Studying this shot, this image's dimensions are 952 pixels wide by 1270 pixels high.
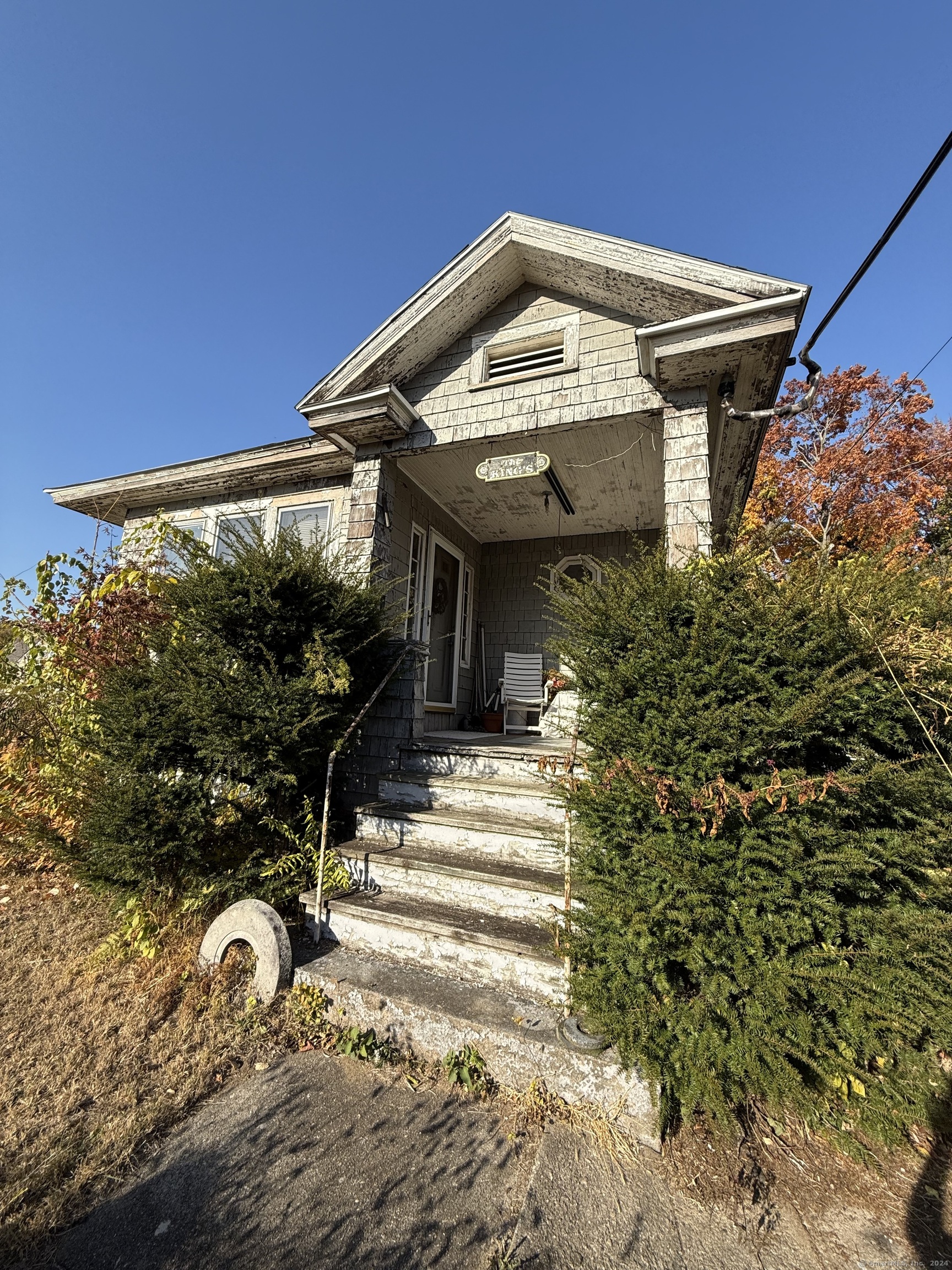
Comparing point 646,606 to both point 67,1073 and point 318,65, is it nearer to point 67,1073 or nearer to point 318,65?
point 67,1073

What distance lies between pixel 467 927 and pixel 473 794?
1147mm

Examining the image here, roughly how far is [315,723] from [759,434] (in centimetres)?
495

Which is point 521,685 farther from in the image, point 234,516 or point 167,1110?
point 167,1110

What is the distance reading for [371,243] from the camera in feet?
29.5

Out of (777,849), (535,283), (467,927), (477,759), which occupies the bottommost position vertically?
(467,927)

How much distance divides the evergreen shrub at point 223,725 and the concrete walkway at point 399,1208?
1.62m

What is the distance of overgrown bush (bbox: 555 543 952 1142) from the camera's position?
209 cm

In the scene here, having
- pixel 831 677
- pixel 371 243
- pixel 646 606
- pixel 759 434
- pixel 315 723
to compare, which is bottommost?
pixel 315 723

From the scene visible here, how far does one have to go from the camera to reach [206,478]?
7293mm

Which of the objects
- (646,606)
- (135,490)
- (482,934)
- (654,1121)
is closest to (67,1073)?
(482,934)

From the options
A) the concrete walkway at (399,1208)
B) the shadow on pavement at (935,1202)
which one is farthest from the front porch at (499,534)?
the shadow on pavement at (935,1202)

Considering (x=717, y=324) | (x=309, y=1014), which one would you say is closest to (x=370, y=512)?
(x=717, y=324)

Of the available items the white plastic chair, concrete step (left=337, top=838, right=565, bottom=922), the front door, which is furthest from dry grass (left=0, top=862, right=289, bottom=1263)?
the white plastic chair

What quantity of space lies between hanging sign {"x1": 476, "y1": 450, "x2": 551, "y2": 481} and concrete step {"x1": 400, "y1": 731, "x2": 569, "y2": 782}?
2640 mm
